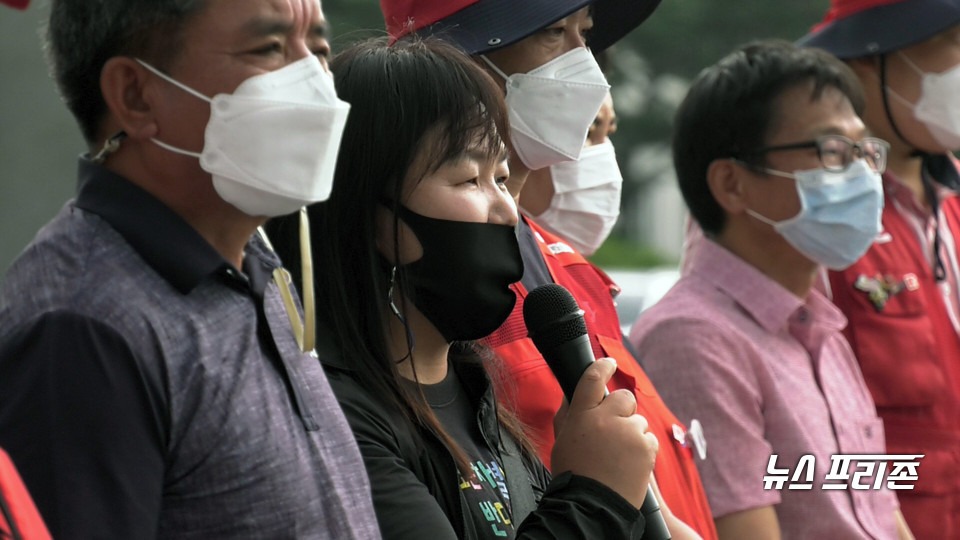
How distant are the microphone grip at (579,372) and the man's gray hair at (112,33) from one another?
0.93m

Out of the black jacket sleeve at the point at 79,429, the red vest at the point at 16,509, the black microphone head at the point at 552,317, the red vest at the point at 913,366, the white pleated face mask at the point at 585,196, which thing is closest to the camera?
the red vest at the point at 16,509

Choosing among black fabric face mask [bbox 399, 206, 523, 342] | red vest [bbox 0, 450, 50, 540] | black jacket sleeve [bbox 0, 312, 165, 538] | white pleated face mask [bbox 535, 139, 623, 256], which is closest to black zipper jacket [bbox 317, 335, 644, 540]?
black fabric face mask [bbox 399, 206, 523, 342]

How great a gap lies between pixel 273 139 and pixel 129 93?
9.6 inches

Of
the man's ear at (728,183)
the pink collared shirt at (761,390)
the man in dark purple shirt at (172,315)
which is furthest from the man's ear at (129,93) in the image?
the man's ear at (728,183)

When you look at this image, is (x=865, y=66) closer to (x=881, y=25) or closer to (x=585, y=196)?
A: (x=881, y=25)

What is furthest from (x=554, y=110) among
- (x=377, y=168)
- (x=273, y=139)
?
(x=273, y=139)

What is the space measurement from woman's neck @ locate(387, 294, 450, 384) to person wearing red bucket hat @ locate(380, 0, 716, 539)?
560mm

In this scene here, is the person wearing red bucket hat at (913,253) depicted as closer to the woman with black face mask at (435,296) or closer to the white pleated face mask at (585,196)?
the white pleated face mask at (585,196)

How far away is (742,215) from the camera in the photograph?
4504mm

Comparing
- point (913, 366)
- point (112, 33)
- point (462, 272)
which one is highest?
point (112, 33)

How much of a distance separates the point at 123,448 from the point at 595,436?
92 centimetres

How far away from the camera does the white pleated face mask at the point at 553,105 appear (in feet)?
11.4

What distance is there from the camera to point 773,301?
4.25 metres

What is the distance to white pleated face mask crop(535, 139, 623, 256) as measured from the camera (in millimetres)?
4055
